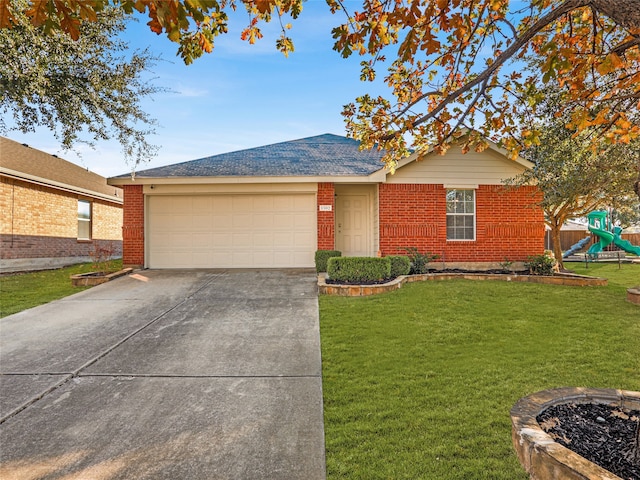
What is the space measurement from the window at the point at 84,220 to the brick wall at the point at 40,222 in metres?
0.21

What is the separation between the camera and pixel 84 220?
17.9 meters

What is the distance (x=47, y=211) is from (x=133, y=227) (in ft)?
18.4

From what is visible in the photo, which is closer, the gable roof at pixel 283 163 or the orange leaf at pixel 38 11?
the orange leaf at pixel 38 11

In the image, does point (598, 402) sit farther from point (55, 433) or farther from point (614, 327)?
point (55, 433)

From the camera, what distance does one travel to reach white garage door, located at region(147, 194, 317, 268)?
1269 centimetres

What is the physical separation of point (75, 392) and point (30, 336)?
8.80 feet

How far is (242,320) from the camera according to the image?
6703 mm

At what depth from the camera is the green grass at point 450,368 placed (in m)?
2.79

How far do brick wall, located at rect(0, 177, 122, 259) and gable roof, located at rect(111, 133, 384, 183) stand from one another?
4.72 meters

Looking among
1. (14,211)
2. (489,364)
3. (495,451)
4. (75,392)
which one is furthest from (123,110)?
(495,451)

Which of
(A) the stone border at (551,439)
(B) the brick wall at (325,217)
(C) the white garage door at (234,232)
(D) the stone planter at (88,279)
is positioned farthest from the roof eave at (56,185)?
(A) the stone border at (551,439)

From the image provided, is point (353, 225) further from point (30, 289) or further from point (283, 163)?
point (30, 289)

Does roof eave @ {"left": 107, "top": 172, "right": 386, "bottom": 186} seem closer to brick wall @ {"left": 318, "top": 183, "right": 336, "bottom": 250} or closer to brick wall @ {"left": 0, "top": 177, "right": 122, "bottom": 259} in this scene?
brick wall @ {"left": 318, "top": 183, "right": 336, "bottom": 250}

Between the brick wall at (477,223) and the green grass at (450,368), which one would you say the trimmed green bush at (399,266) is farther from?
the green grass at (450,368)
